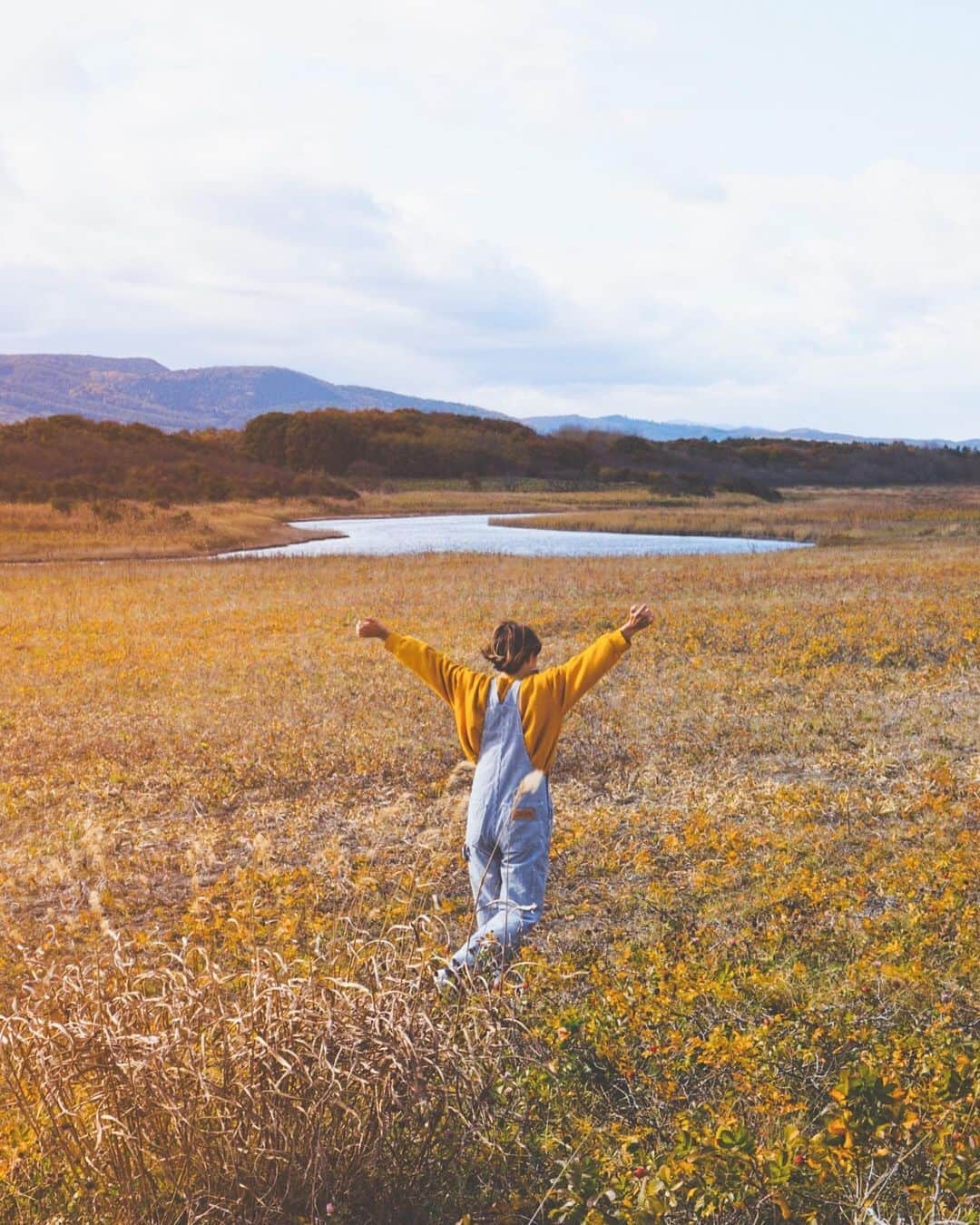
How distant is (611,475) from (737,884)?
128488 millimetres

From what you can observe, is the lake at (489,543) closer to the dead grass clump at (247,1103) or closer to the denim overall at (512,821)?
the denim overall at (512,821)

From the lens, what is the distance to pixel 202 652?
22984 millimetres

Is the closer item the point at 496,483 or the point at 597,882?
the point at 597,882

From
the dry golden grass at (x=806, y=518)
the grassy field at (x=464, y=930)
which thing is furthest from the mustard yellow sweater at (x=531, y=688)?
the dry golden grass at (x=806, y=518)

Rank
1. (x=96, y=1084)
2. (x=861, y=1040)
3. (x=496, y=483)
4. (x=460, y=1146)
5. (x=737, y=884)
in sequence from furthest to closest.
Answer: (x=496, y=483) → (x=737, y=884) → (x=861, y=1040) → (x=460, y=1146) → (x=96, y=1084)

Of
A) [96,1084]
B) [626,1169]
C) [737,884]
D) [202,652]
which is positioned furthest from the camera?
[202,652]

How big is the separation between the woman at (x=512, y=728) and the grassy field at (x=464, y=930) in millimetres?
559

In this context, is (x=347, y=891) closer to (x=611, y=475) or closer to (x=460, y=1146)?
(x=460, y=1146)

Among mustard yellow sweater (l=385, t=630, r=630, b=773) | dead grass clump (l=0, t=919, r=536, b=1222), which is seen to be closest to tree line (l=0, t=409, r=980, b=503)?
mustard yellow sweater (l=385, t=630, r=630, b=773)

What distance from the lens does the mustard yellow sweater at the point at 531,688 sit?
6.46 metres

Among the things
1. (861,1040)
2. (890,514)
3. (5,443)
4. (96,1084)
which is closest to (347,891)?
(861,1040)

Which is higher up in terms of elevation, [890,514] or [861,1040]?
[890,514]

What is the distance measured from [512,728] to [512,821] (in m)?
0.58

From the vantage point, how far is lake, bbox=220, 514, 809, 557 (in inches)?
2032
